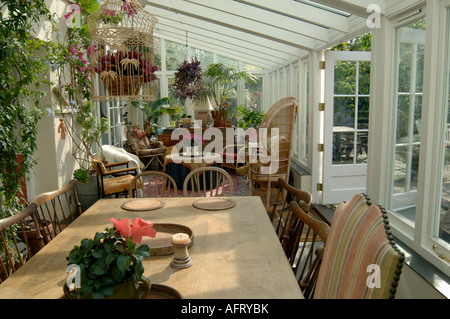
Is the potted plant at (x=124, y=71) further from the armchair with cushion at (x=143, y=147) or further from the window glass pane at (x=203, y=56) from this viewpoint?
the window glass pane at (x=203, y=56)

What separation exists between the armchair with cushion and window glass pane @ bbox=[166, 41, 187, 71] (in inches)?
98.3

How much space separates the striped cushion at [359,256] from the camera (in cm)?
103

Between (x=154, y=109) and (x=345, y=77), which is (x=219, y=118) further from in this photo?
(x=345, y=77)

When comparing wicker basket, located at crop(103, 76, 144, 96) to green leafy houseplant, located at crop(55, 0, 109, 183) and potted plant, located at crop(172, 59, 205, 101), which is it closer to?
green leafy houseplant, located at crop(55, 0, 109, 183)

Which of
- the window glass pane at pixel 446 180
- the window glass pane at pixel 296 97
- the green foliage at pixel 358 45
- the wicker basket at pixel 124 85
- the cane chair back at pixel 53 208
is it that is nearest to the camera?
the window glass pane at pixel 446 180

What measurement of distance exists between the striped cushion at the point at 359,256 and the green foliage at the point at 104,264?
68 cm

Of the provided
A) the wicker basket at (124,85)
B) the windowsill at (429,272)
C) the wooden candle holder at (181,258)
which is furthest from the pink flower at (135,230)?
the wicker basket at (124,85)

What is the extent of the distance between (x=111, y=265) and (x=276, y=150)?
3706 millimetres

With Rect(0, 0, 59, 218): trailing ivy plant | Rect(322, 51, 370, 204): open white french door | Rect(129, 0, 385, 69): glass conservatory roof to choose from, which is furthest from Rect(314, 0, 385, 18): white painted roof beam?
Rect(0, 0, 59, 218): trailing ivy plant

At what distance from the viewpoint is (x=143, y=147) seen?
7852mm

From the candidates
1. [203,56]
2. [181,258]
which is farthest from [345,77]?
[203,56]

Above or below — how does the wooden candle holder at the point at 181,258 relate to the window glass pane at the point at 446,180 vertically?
below

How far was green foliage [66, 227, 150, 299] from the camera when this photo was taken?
3.85 ft
